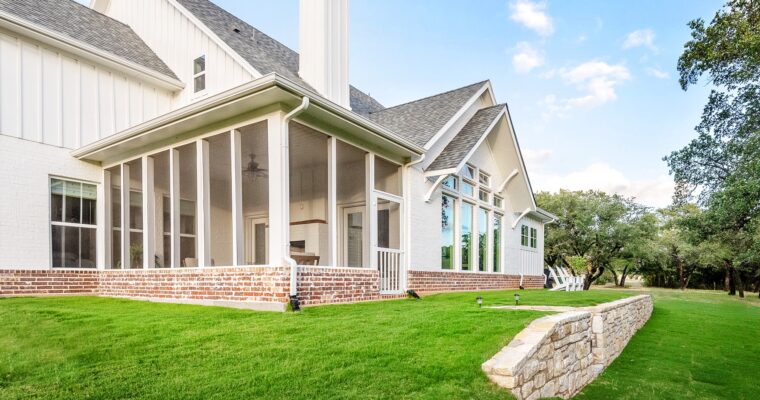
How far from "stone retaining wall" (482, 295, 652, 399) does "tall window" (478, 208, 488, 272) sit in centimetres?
456

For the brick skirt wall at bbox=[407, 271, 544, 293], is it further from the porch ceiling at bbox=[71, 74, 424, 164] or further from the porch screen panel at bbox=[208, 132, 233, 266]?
the porch screen panel at bbox=[208, 132, 233, 266]

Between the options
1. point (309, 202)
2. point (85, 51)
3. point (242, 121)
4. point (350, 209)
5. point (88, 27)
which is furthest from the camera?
point (309, 202)

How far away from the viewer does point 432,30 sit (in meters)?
17.2

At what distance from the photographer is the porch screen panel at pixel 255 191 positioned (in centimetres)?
860

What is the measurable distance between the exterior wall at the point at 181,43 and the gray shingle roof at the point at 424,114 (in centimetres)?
372

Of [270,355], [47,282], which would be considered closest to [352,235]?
[47,282]

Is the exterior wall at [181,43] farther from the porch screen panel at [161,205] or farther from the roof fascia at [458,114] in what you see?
the roof fascia at [458,114]

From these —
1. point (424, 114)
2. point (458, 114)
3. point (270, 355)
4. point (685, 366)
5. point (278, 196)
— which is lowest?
point (685, 366)

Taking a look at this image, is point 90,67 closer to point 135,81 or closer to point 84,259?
point 135,81

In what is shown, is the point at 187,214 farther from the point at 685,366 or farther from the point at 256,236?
→ the point at 685,366

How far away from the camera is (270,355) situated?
4.12m

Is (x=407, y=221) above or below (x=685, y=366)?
above

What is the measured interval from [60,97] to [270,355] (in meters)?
7.79

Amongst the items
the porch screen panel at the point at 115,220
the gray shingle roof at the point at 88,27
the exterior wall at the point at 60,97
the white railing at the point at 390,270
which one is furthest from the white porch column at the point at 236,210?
the gray shingle roof at the point at 88,27
